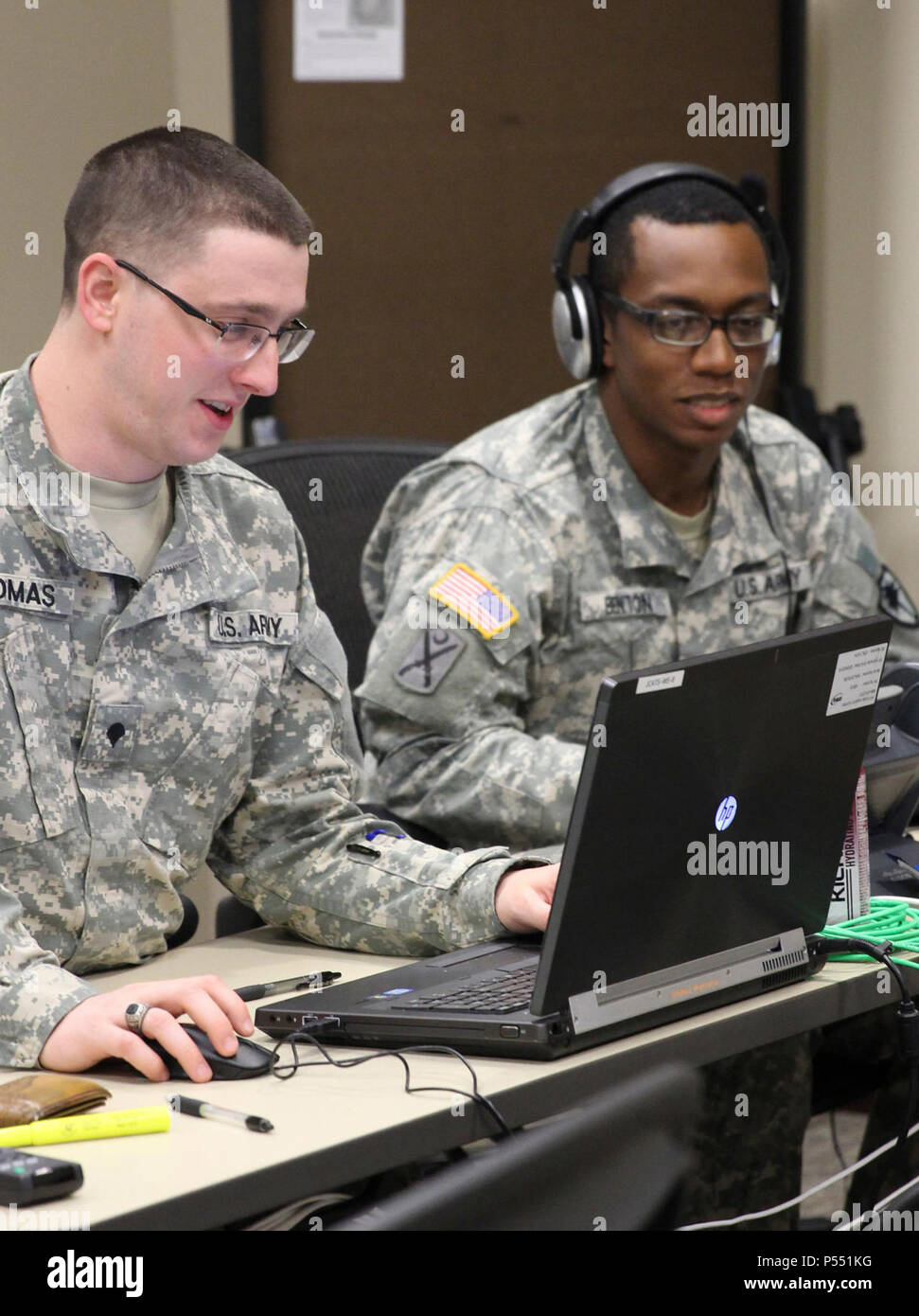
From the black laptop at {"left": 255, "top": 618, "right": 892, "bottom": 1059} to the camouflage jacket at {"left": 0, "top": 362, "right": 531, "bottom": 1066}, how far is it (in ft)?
0.55

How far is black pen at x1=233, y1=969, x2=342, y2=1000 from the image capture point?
4.29 ft

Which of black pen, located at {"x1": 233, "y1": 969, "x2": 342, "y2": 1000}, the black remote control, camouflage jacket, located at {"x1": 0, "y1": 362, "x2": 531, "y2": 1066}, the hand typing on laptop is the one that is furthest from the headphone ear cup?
the black remote control

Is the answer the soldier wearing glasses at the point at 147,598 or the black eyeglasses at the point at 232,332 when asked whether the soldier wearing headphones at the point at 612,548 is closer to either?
the soldier wearing glasses at the point at 147,598

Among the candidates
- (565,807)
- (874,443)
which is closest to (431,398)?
(874,443)

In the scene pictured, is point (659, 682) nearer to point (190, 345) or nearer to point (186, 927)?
point (190, 345)

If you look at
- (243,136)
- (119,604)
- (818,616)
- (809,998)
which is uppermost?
(243,136)

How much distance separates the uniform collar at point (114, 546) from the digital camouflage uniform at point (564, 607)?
44 centimetres

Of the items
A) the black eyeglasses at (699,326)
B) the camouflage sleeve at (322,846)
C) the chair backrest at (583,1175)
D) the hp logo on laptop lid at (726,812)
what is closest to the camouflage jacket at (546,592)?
the black eyeglasses at (699,326)

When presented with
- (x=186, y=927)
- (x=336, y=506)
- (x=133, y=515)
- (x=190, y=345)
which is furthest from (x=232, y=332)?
(x=336, y=506)

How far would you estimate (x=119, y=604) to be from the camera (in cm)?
139

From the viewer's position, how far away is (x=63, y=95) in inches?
113

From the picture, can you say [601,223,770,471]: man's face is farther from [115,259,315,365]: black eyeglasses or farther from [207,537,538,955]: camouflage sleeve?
[115,259,315,365]: black eyeglasses
